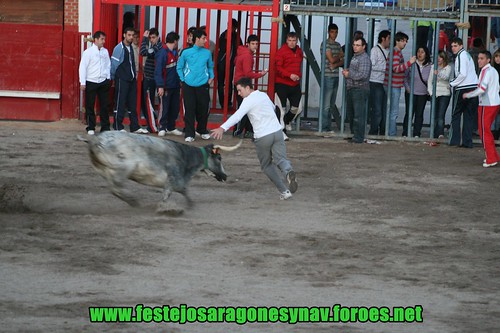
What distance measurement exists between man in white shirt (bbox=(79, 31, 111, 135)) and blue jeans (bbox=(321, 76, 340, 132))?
410 cm

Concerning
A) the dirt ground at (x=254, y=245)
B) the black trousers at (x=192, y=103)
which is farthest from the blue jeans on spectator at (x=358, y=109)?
the black trousers at (x=192, y=103)

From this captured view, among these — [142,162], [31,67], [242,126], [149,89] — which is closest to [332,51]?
[242,126]

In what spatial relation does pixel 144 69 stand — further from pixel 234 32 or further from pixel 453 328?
pixel 453 328

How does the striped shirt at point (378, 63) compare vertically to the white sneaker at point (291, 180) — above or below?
above

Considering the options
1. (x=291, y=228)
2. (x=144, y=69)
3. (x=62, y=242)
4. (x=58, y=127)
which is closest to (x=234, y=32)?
(x=144, y=69)

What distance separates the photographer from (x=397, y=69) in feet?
64.4

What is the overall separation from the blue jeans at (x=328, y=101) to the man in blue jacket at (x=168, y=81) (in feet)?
9.20

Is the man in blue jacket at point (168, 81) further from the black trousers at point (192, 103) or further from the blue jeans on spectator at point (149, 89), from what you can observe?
the black trousers at point (192, 103)

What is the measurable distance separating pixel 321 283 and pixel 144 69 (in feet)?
35.1

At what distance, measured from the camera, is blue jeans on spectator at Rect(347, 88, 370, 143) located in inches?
754

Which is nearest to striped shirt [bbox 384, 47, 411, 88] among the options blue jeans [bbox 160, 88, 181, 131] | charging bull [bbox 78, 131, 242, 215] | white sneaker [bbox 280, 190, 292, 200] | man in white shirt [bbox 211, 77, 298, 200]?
blue jeans [bbox 160, 88, 181, 131]

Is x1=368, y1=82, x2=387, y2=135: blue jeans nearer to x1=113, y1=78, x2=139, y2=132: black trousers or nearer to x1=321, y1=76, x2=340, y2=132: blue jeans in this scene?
x1=321, y1=76, x2=340, y2=132: blue jeans

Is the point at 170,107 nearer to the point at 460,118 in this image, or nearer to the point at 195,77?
the point at 195,77

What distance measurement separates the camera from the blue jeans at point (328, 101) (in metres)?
20.0
